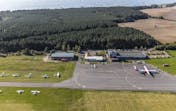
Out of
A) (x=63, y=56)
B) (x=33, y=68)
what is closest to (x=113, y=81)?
(x=33, y=68)

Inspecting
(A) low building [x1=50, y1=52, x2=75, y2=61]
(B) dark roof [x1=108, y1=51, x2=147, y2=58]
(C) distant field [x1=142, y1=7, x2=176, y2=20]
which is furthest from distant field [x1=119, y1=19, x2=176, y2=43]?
(A) low building [x1=50, y1=52, x2=75, y2=61]

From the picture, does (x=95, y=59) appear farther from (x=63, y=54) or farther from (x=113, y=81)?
(x=113, y=81)

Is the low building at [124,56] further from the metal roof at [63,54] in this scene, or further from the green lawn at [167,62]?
the metal roof at [63,54]

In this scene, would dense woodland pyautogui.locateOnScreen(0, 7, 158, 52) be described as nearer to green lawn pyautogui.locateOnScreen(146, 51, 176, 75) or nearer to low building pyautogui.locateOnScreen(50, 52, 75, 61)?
low building pyautogui.locateOnScreen(50, 52, 75, 61)

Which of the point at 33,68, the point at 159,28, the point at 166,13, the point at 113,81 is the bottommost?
the point at 113,81

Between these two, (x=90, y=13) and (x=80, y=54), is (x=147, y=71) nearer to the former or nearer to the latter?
(x=80, y=54)

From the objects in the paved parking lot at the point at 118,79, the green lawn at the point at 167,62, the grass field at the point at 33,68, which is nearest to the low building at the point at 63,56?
the grass field at the point at 33,68
